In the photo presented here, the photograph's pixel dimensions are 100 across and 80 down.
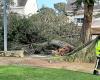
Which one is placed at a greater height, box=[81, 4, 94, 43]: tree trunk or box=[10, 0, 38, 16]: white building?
box=[10, 0, 38, 16]: white building

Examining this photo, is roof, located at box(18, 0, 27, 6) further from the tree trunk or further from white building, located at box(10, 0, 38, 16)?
the tree trunk

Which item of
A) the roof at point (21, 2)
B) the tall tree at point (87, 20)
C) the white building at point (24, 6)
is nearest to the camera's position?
the tall tree at point (87, 20)

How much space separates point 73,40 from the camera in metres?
24.6

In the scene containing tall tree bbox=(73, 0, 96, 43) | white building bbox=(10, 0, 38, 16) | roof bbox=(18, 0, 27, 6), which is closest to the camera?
tall tree bbox=(73, 0, 96, 43)

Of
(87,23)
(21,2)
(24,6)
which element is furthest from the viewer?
(21,2)

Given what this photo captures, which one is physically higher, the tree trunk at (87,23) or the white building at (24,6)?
the white building at (24,6)

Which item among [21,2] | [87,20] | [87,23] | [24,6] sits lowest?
[87,23]

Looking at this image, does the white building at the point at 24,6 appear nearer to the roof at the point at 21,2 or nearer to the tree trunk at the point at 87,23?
the roof at the point at 21,2

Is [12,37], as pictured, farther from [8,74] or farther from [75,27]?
[8,74]

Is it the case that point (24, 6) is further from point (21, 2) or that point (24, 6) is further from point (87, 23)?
point (87, 23)

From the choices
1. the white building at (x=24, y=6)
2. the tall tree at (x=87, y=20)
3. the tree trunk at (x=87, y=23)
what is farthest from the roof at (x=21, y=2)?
the tree trunk at (x=87, y=23)

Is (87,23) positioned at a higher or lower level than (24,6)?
lower

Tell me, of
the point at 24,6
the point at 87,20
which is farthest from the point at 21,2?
the point at 87,20

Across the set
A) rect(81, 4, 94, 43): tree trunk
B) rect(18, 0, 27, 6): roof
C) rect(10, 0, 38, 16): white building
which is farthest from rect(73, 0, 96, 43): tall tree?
rect(18, 0, 27, 6): roof
